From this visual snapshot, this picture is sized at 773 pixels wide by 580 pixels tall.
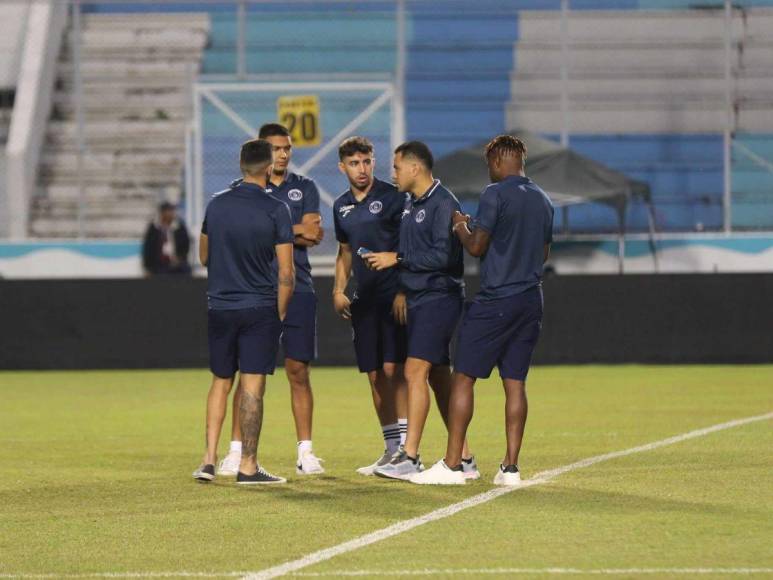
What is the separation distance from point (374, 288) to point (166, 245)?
1145 centimetres

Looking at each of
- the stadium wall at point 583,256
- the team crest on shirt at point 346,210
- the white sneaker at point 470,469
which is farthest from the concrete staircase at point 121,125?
the white sneaker at point 470,469

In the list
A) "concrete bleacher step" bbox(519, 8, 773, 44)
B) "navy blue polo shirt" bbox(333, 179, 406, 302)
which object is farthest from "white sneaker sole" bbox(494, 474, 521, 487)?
"concrete bleacher step" bbox(519, 8, 773, 44)

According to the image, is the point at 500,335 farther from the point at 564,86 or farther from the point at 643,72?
the point at 643,72

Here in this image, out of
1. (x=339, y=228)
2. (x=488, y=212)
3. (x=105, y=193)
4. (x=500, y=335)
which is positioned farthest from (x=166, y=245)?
(x=488, y=212)

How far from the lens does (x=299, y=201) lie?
10.9 metres

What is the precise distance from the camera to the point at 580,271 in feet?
75.0

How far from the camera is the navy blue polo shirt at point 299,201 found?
35.5ft

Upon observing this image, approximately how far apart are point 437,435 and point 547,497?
12.4 ft

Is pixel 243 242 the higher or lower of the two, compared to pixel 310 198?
lower

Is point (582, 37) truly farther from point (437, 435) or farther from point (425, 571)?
point (425, 571)

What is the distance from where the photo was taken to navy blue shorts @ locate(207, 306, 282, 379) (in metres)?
10.2

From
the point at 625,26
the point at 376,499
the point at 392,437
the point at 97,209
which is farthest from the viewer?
the point at 625,26

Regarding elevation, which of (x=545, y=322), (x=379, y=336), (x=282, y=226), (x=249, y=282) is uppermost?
(x=282, y=226)

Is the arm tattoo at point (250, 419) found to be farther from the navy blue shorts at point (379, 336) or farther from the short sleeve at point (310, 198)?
the short sleeve at point (310, 198)
